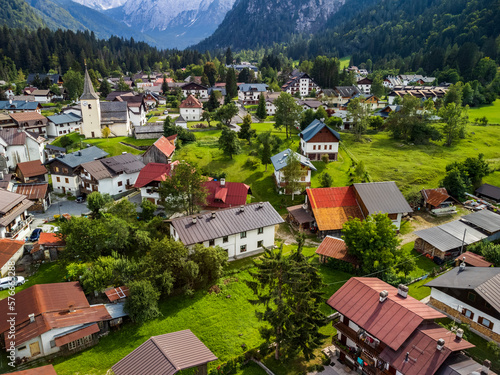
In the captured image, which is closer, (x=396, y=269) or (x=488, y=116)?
(x=396, y=269)

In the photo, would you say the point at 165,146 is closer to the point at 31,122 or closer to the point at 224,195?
the point at 224,195

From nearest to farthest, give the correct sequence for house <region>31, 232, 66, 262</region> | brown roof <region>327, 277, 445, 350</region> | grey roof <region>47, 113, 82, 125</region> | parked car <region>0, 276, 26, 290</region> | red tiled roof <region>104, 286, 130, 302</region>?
1. brown roof <region>327, 277, 445, 350</region>
2. red tiled roof <region>104, 286, 130, 302</region>
3. parked car <region>0, 276, 26, 290</region>
4. house <region>31, 232, 66, 262</region>
5. grey roof <region>47, 113, 82, 125</region>

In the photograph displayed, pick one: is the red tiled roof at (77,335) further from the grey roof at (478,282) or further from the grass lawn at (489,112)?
the grass lawn at (489,112)

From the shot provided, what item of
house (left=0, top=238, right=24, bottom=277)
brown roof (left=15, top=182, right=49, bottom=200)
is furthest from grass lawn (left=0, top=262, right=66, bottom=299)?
brown roof (left=15, top=182, right=49, bottom=200)

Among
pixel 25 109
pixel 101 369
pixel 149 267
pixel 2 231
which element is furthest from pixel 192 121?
pixel 101 369

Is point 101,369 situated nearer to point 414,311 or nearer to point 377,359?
point 377,359

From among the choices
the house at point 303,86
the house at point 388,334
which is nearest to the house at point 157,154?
the house at point 388,334

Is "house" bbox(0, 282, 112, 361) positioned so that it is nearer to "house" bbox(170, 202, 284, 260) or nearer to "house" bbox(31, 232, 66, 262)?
"house" bbox(31, 232, 66, 262)
